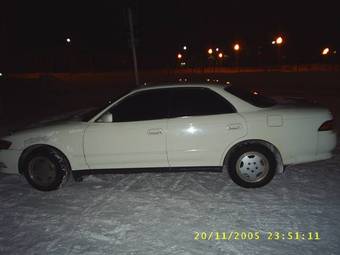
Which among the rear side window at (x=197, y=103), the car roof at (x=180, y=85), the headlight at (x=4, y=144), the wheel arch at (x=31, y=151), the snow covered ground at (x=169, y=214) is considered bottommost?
the snow covered ground at (x=169, y=214)

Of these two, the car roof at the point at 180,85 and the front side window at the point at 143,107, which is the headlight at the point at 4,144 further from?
the car roof at the point at 180,85

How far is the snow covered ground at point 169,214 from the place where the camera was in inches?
Answer: 148

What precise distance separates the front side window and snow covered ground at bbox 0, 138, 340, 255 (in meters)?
1.08

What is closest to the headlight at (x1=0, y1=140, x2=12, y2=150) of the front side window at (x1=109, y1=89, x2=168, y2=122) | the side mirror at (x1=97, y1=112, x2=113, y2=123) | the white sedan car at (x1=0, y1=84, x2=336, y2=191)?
the white sedan car at (x1=0, y1=84, x2=336, y2=191)

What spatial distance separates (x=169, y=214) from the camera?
4469mm

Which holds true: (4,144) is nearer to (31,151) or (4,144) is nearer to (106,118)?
(31,151)

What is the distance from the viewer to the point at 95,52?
68688 mm

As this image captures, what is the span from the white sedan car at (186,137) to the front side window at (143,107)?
14 mm

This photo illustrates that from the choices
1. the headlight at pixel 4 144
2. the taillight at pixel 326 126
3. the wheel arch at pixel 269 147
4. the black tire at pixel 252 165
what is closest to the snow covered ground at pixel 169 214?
the black tire at pixel 252 165

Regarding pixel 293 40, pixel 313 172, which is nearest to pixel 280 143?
pixel 313 172

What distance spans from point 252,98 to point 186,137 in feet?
3.87

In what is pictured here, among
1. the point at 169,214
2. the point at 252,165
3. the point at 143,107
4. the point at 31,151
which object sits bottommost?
the point at 169,214

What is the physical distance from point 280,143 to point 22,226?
3.49m

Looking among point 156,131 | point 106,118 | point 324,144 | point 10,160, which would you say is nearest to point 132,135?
point 156,131
